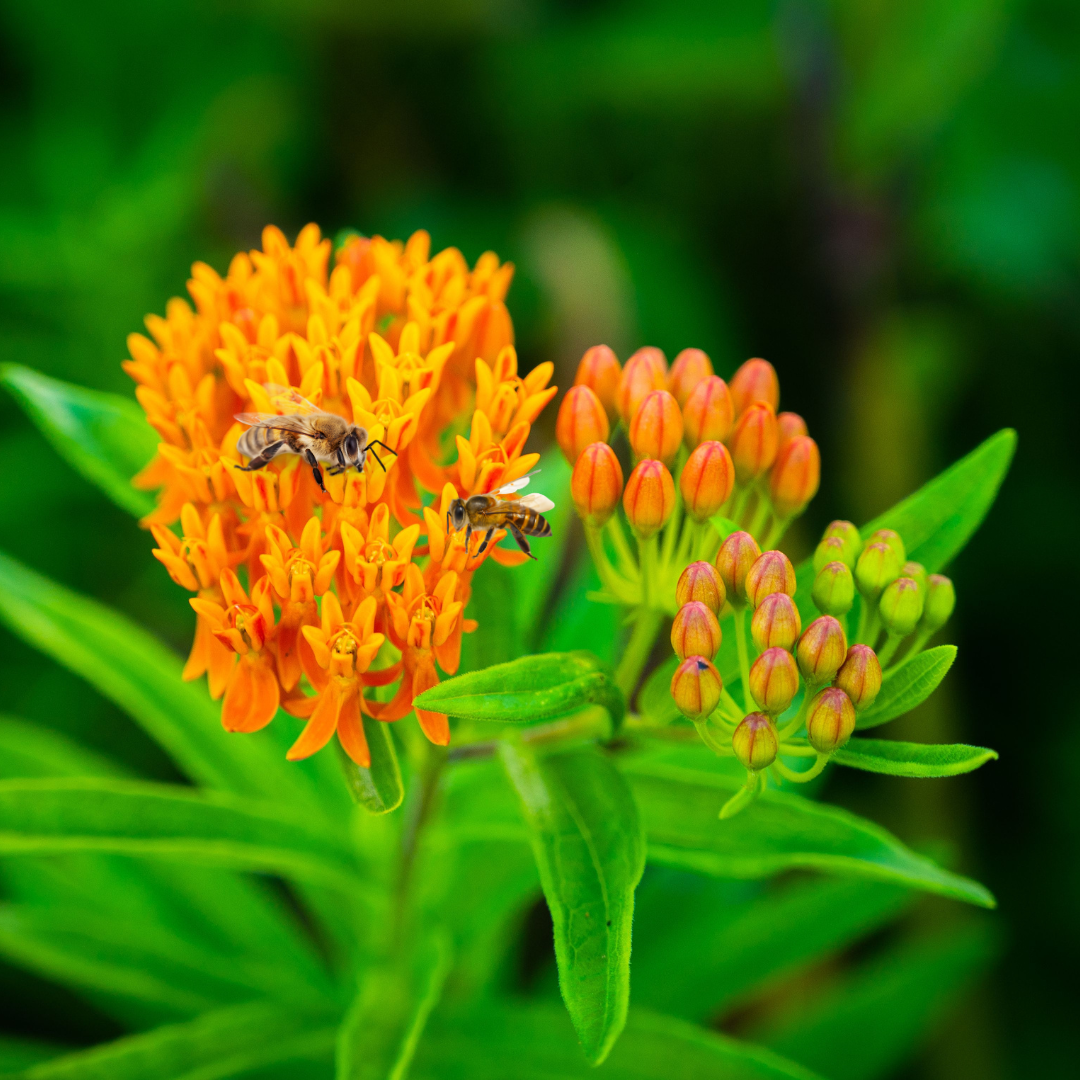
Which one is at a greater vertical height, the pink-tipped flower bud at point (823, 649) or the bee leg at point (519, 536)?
the bee leg at point (519, 536)

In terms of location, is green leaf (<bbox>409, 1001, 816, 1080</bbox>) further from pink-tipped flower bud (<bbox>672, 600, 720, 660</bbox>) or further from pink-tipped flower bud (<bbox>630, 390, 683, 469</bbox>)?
pink-tipped flower bud (<bbox>630, 390, 683, 469</bbox>)

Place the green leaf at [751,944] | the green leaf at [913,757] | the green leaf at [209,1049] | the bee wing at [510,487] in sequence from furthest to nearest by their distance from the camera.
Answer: the green leaf at [751,944], the green leaf at [209,1049], the bee wing at [510,487], the green leaf at [913,757]

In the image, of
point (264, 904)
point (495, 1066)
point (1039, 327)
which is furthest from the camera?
point (1039, 327)

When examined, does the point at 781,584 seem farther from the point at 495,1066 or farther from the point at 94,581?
the point at 94,581

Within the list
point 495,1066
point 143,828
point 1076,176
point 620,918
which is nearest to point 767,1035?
point 495,1066

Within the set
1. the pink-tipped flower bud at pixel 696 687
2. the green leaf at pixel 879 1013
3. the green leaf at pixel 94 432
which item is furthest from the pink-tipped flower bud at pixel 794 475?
the green leaf at pixel 879 1013

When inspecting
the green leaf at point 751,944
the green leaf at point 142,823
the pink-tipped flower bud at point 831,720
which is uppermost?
the pink-tipped flower bud at point 831,720

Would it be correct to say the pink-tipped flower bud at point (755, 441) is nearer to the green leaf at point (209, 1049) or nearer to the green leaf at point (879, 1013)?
the green leaf at point (209, 1049)
